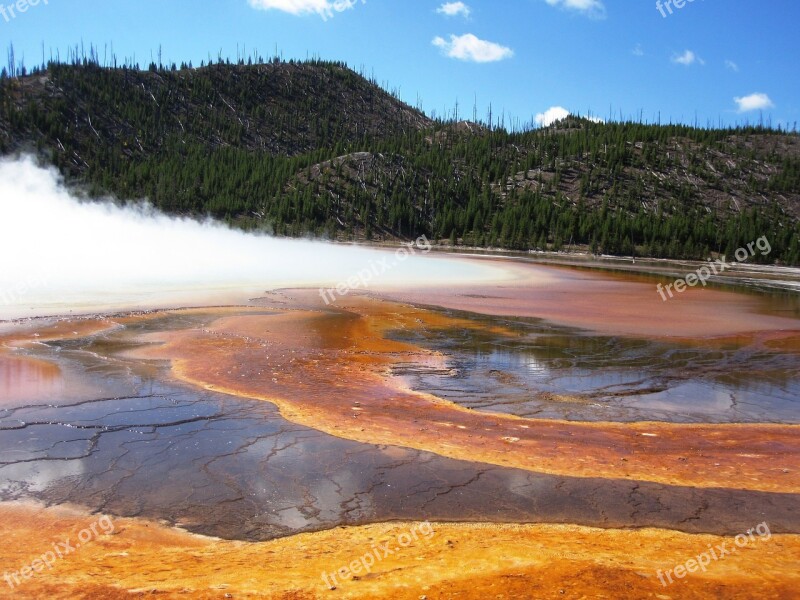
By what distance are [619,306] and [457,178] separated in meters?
108

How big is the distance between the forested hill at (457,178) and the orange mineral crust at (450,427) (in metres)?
87.8

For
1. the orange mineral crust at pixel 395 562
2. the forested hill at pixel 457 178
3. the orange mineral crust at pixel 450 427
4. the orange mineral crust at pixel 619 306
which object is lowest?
the orange mineral crust at pixel 395 562

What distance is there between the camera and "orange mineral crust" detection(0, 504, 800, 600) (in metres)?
5.58

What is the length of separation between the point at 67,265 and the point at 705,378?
3707 centimetres

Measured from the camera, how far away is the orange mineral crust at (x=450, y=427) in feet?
29.5

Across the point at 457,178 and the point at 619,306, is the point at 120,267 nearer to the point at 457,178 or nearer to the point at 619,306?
the point at 619,306

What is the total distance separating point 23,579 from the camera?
568cm

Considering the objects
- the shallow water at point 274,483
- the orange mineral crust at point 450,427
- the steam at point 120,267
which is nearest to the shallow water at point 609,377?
the orange mineral crust at point 450,427

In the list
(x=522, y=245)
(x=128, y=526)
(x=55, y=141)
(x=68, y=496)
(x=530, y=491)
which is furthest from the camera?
(x=55, y=141)

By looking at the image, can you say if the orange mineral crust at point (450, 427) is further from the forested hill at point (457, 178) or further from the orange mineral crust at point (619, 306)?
the forested hill at point (457, 178)

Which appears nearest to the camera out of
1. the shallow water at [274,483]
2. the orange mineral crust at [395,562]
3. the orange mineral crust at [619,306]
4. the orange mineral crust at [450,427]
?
the orange mineral crust at [395,562]

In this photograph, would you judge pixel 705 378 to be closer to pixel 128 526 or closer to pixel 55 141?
pixel 128 526

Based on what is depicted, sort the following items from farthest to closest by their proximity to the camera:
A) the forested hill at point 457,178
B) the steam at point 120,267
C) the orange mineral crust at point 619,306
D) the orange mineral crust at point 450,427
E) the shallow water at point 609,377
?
the forested hill at point 457,178, the steam at point 120,267, the orange mineral crust at point 619,306, the shallow water at point 609,377, the orange mineral crust at point 450,427

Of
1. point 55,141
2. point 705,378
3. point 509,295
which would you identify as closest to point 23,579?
point 705,378
